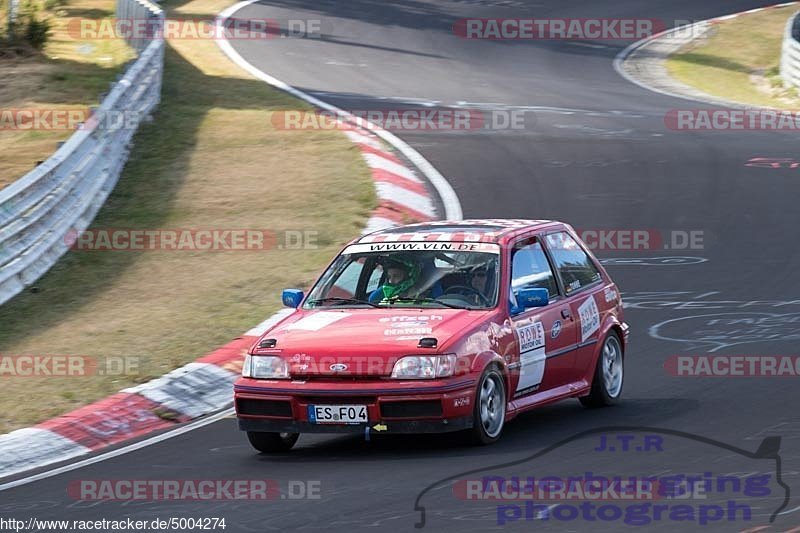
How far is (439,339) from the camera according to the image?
7984 millimetres

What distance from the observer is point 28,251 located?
13.7 metres

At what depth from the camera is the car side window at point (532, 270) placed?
8.96 meters

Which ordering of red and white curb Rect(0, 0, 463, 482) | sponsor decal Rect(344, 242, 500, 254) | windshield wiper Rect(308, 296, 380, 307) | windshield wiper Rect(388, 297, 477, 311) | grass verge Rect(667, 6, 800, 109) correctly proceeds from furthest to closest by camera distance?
grass verge Rect(667, 6, 800, 109) < sponsor decal Rect(344, 242, 500, 254) < windshield wiper Rect(308, 296, 380, 307) < red and white curb Rect(0, 0, 463, 482) < windshield wiper Rect(388, 297, 477, 311)

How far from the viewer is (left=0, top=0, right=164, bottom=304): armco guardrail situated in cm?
1324

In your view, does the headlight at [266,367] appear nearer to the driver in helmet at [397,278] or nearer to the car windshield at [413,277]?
the car windshield at [413,277]

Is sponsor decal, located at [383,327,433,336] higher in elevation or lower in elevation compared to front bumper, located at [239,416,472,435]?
higher

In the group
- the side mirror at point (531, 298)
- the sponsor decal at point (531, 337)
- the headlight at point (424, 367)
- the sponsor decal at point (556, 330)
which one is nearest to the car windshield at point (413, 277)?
the side mirror at point (531, 298)

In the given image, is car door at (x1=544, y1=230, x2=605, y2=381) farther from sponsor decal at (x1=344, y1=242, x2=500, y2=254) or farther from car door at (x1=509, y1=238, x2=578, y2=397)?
sponsor decal at (x1=344, y1=242, x2=500, y2=254)

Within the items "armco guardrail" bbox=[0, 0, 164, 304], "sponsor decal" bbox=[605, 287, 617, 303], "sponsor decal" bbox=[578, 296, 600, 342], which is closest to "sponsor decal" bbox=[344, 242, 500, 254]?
"sponsor decal" bbox=[578, 296, 600, 342]

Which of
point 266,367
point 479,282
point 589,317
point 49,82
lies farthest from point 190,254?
point 49,82

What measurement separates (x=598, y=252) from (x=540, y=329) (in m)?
6.55

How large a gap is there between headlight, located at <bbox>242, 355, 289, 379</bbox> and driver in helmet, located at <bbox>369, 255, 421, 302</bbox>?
3.11 feet

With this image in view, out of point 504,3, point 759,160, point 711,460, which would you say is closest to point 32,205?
point 711,460

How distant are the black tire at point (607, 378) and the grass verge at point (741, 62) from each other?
16.6 m
